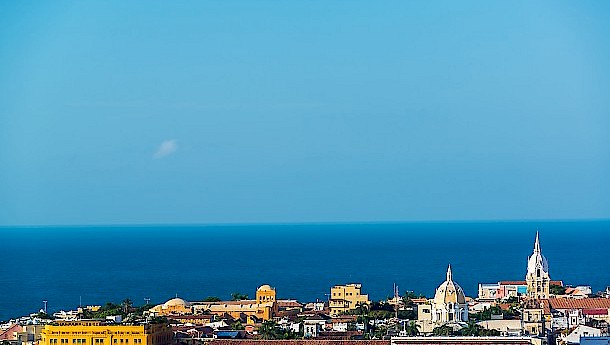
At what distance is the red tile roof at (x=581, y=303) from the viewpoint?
69.5m

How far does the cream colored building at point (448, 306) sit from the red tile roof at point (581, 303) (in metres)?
9.35

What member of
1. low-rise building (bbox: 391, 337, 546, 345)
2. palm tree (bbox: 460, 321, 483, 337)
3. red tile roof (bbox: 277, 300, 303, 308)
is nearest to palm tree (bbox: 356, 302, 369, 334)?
red tile roof (bbox: 277, 300, 303, 308)

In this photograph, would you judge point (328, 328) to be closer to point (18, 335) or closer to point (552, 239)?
point (18, 335)

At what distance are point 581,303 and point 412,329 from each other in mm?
14715

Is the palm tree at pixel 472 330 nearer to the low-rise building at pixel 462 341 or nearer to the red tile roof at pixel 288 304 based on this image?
the low-rise building at pixel 462 341

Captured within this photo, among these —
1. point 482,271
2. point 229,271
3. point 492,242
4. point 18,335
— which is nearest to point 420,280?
point 482,271

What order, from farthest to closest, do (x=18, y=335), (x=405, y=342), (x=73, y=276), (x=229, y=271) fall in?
1. (x=229, y=271)
2. (x=73, y=276)
3. (x=18, y=335)
4. (x=405, y=342)

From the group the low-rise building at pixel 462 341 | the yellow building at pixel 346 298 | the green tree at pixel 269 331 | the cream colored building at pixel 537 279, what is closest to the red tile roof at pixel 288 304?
the yellow building at pixel 346 298

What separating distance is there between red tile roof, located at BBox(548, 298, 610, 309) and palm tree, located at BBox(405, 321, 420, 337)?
11.1 meters

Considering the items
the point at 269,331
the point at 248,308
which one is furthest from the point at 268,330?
the point at 248,308

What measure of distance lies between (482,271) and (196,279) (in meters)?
22.4

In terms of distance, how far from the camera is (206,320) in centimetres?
6512

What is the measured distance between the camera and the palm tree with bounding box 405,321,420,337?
185ft

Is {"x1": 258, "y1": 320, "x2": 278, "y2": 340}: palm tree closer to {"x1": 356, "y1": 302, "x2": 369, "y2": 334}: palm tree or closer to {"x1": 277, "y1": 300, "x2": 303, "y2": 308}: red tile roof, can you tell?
{"x1": 356, "y1": 302, "x2": 369, "y2": 334}: palm tree
